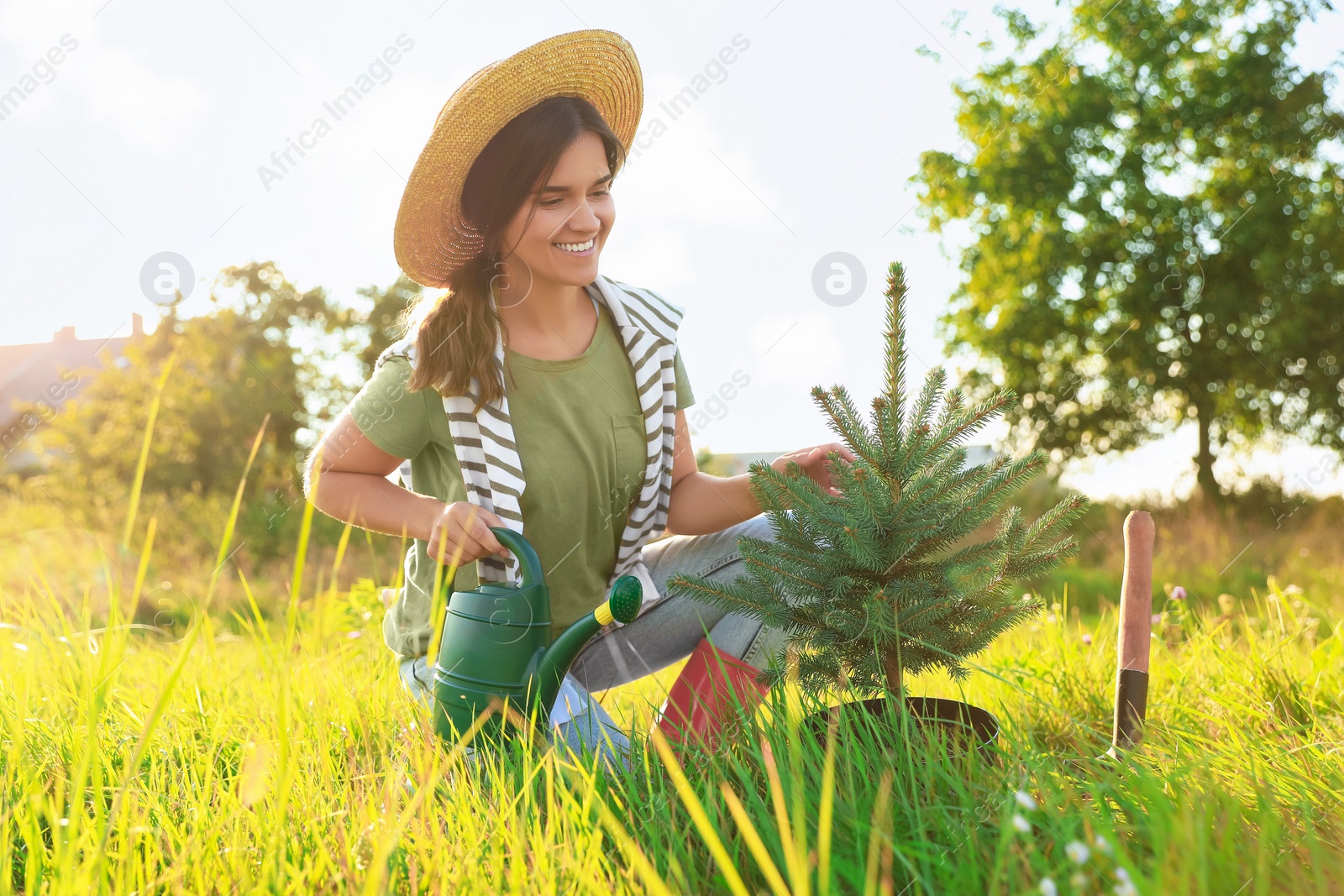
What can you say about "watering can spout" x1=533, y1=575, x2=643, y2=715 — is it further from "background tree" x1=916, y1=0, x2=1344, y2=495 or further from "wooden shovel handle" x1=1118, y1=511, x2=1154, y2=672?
"background tree" x1=916, y1=0, x2=1344, y2=495

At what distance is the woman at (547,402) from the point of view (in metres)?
2.44

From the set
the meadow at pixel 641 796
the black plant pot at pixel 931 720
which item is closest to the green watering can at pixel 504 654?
the meadow at pixel 641 796

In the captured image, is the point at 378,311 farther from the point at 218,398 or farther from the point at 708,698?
the point at 708,698

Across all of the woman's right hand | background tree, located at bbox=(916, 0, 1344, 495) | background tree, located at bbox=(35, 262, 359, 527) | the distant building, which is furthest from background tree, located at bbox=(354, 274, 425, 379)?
the woman's right hand

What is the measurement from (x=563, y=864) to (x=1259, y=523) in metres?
12.0

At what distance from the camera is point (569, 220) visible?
244 centimetres

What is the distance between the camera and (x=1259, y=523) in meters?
10.9

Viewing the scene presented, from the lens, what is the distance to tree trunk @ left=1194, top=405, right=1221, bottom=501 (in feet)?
38.3

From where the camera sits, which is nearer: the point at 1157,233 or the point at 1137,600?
the point at 1137,600

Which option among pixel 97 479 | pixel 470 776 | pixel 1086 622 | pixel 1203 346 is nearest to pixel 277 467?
pixel 97 479

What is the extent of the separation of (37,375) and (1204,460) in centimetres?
2096

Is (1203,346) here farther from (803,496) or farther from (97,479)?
(97,479)

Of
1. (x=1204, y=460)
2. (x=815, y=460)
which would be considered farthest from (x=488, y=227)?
(x=1204, y=460)

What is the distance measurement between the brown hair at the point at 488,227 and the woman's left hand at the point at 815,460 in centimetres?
79
